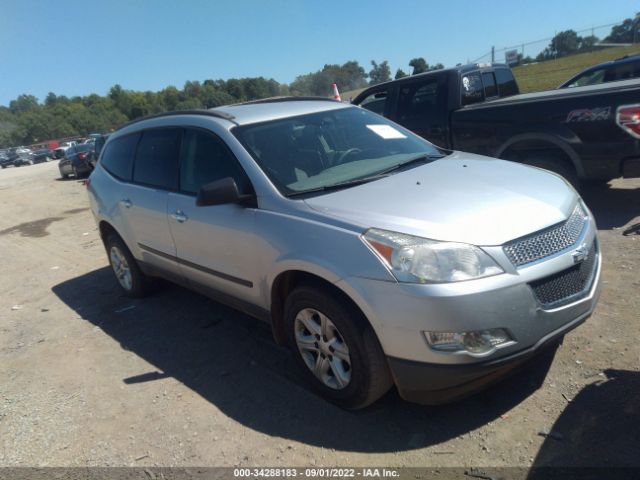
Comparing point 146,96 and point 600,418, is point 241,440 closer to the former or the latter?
point 600,418

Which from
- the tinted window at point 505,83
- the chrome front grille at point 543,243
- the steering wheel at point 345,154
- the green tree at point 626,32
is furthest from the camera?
the green tree at point 626,32

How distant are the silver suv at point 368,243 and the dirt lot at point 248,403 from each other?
29cm

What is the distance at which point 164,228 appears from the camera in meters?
4.47

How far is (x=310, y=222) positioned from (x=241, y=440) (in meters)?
1.37

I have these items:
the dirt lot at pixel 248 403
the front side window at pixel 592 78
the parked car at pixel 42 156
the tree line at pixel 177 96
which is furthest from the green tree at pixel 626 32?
the parked car at pixel 42 156

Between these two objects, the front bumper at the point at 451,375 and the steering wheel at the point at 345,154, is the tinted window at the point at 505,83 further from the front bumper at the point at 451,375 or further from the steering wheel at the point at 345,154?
the front bumper at the point at 451,375

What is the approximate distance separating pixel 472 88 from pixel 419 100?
0.74 m

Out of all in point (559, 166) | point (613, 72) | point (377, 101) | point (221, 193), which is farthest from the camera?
point (613, 72)

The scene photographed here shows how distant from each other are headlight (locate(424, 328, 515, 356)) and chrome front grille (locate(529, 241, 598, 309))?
0.30 meters

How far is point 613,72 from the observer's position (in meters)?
9.55

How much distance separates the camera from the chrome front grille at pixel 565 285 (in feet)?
8.95

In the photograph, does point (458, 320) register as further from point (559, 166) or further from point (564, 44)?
point (564, 44)

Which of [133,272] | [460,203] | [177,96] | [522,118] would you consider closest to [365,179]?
[460,203]

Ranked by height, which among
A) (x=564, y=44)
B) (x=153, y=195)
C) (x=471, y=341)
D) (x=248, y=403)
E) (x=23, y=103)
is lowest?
(x=248, y=403)
